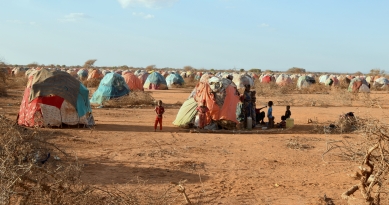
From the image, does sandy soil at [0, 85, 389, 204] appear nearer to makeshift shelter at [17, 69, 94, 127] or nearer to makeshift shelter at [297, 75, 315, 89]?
makeshift shelter at [17, 69, 94, 127]

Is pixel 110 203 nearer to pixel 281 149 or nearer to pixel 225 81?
pixel 281 149

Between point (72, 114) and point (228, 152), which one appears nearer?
point (228, 152)

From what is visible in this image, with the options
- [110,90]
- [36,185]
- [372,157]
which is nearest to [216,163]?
A: [372,157]

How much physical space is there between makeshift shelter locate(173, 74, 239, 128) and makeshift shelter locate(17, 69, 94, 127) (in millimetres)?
3191

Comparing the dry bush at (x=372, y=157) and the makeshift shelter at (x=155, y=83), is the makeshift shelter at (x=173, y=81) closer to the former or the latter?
the makeshift shelter at (x=155, y=83)

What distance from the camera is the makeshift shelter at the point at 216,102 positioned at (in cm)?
1277

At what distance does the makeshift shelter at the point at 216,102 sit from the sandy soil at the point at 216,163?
0.67m

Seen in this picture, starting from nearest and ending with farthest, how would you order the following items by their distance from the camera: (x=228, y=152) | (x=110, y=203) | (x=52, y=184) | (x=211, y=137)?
1. (x=52, y=184)
2. (x=110, y=203)
3. (x=228, y=152)
4. (x=211, y=137)

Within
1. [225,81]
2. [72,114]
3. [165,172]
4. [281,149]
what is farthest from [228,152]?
[72,114]

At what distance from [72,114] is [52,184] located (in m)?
8.57

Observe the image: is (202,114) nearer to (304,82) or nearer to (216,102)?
(216,102)

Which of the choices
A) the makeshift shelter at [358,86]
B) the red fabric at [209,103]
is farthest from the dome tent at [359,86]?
the red fabric at [209,103]

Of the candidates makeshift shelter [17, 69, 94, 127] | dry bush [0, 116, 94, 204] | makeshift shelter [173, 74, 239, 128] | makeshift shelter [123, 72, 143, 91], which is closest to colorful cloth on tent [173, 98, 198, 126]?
makeshift shelter [173, 74, 239, 128]

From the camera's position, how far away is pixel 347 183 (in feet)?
24.6
